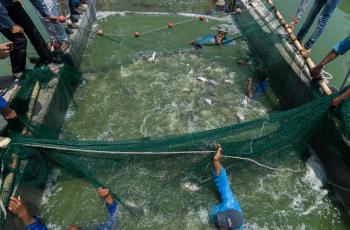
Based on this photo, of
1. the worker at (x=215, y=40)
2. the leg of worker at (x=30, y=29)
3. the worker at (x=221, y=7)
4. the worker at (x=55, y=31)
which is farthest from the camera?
the worker at (x=221, y=7)

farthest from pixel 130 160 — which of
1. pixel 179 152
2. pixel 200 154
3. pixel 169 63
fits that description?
pixel 169 63

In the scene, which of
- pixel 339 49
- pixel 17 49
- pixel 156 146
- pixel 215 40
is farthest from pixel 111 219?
pixel 215 40

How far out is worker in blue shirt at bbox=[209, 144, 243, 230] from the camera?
406 centimetres

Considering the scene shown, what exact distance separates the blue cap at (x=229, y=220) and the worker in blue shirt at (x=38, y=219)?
1.71 meters

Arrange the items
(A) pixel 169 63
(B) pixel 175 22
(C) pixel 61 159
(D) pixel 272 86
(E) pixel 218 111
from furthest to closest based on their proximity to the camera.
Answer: (B) pixel 175 22 → (A) pixel 169 63 → (D) pixel 272 86 → (E) pixel 218 111 → (C) pixel 61 159

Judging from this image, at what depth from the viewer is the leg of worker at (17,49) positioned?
16.7 ft

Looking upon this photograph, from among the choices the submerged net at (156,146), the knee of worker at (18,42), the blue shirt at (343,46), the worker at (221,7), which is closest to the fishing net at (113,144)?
the submerged net at (156,146)

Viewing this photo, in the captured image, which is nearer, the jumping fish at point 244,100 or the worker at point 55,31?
the worker at point 55,31

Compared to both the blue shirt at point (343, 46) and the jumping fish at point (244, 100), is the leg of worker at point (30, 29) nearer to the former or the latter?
the jumping fish at point (244, 100)

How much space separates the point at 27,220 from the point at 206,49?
20.8 feet

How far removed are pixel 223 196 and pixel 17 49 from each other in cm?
456

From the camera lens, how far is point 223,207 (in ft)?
14.6

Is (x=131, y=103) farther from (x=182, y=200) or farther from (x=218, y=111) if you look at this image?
(x=182, y=200)

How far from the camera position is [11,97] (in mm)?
4867
